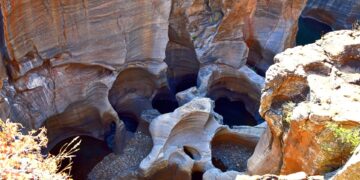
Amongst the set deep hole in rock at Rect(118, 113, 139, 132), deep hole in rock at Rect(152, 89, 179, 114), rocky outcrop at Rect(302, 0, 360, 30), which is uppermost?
Result: rocky outcrop at Rect(302, 0, 360, 30)

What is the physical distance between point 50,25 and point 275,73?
541 centimetres

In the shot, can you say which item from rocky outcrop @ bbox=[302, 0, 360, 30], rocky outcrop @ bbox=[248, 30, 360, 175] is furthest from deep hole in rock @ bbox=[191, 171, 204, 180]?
rocky outcrop @ bbox=[302, 0, 360, 30]

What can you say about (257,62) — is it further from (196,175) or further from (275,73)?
(275,73)

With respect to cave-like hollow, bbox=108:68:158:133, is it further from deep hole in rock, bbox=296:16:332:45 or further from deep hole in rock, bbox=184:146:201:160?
deep hole in rock, bbox=296:16:332:45

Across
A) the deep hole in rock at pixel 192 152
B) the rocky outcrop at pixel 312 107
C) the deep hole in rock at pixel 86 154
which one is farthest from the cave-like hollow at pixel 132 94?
the rocky outcrop at pixel 312 107

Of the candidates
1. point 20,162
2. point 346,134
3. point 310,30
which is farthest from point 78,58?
point 310,30

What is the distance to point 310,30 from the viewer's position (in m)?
22.0

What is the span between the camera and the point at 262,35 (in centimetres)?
1605

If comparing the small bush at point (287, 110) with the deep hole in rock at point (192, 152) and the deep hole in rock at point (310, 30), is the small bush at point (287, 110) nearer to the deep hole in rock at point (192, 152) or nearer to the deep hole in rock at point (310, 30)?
the deep hole in rock at point (192, 152)

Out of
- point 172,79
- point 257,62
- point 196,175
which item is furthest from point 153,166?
point 257,62

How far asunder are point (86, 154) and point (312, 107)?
763 cm

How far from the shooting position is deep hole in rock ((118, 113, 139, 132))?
14250 mm

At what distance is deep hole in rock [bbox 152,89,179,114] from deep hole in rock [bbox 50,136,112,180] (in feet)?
8.08

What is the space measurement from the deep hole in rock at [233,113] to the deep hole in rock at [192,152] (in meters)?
3.37
